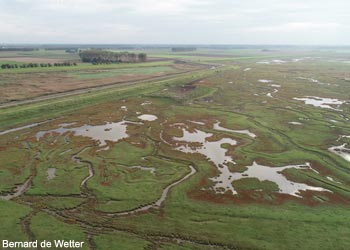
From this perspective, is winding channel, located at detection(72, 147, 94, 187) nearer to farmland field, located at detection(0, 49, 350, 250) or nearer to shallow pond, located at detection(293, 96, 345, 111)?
farmland field, located at detection(0, 49, 350, 250)

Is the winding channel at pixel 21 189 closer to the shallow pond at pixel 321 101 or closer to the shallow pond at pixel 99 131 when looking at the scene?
the shallow pond at pixel 99 131

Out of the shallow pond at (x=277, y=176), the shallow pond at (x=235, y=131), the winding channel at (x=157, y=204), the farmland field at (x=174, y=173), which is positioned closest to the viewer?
the farmland field at (x=174, y=173)

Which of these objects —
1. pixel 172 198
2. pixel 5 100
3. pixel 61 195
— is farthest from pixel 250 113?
pixel 5 100

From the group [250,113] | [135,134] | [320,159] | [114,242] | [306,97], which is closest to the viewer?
[114,242]

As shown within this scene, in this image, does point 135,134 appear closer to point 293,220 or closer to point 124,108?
point 124,108

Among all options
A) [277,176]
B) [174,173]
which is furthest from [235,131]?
[174,173]

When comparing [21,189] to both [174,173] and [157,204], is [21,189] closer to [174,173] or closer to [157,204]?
[157,204]

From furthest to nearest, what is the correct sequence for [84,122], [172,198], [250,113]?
[250,113]
[84,122]
[172,198]

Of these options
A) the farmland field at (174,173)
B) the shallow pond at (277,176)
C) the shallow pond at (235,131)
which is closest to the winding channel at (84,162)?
the farmland field at (174,173)

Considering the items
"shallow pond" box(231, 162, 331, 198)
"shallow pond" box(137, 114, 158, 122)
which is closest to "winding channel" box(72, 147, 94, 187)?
"shallow pond" box(231, 162, 331, 198)
